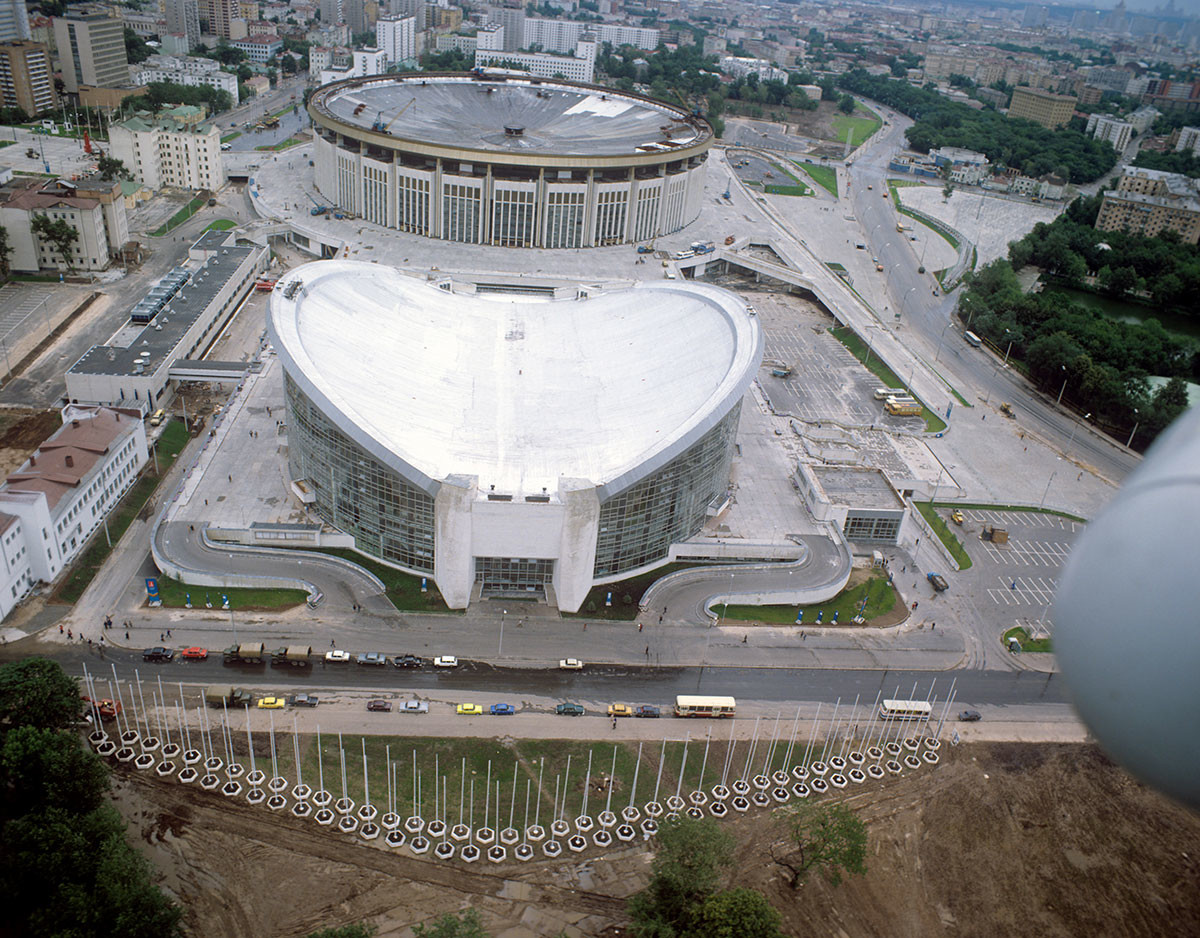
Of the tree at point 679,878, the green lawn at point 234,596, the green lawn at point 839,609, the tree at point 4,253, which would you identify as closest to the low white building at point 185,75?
the tree at point 4,253

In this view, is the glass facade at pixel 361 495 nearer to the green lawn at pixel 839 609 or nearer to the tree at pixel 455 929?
the green lawn at pixel 839 609

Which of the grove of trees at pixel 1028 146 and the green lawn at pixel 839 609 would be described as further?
the grove of trees at pixel 1028 146

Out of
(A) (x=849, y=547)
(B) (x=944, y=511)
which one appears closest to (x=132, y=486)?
(A) (x=849, y=547)

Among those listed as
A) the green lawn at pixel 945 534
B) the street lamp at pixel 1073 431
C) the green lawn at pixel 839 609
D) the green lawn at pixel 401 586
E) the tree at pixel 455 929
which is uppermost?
the tree at pixel 455 929

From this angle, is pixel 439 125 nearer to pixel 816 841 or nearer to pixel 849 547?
pixel 849 547

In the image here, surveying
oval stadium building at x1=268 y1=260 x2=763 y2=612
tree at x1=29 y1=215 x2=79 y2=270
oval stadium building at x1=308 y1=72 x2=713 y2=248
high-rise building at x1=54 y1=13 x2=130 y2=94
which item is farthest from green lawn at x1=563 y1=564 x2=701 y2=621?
high-rise building at x1=54 y1=13 x2=130 y2=94

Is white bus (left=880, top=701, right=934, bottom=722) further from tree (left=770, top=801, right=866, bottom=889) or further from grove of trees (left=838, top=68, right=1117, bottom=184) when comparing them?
grove of trees (left=838, top=68, right=1117, bottom=184)
